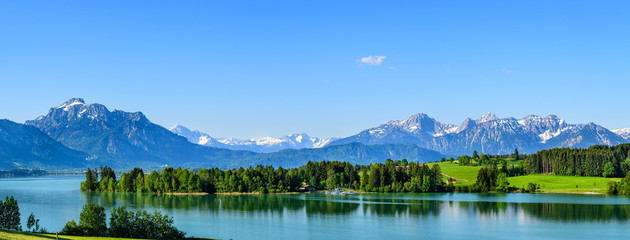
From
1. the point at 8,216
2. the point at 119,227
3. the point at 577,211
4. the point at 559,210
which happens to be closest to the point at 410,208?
the point at 559,210

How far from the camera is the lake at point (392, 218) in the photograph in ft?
300

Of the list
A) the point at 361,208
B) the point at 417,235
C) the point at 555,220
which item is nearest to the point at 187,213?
the point at 361,208

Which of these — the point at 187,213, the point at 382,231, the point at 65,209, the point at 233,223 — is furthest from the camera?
the point at 65,209

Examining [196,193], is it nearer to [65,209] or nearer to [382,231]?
[65,209]

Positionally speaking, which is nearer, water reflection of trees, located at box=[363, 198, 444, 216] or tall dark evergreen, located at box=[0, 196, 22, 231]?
tall dark evergreen, located at box=[0, 196, 22, 231]

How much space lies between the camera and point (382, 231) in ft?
311

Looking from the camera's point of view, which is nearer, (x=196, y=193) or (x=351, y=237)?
(x=351, y=237)

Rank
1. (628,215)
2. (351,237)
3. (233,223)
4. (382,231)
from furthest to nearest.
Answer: (628,215), (233,223), (382,231), (351,237)

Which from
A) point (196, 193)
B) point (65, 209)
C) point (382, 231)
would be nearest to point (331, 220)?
point (382, 231)

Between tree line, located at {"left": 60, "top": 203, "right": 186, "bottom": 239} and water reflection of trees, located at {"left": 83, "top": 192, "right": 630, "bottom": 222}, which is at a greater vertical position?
tree line, located at {"left": 60, "top": 203, "right": 186, "bottom": 239}

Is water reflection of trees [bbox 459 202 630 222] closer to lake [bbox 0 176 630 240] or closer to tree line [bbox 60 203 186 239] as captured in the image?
lake [bbox 0 176 630 240]

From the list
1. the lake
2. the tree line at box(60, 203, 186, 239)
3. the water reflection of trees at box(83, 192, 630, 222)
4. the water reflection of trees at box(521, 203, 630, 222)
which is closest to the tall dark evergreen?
the tree line at box(60, 203, 186, 239)

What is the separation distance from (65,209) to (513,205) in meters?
101

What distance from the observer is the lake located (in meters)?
91.3
